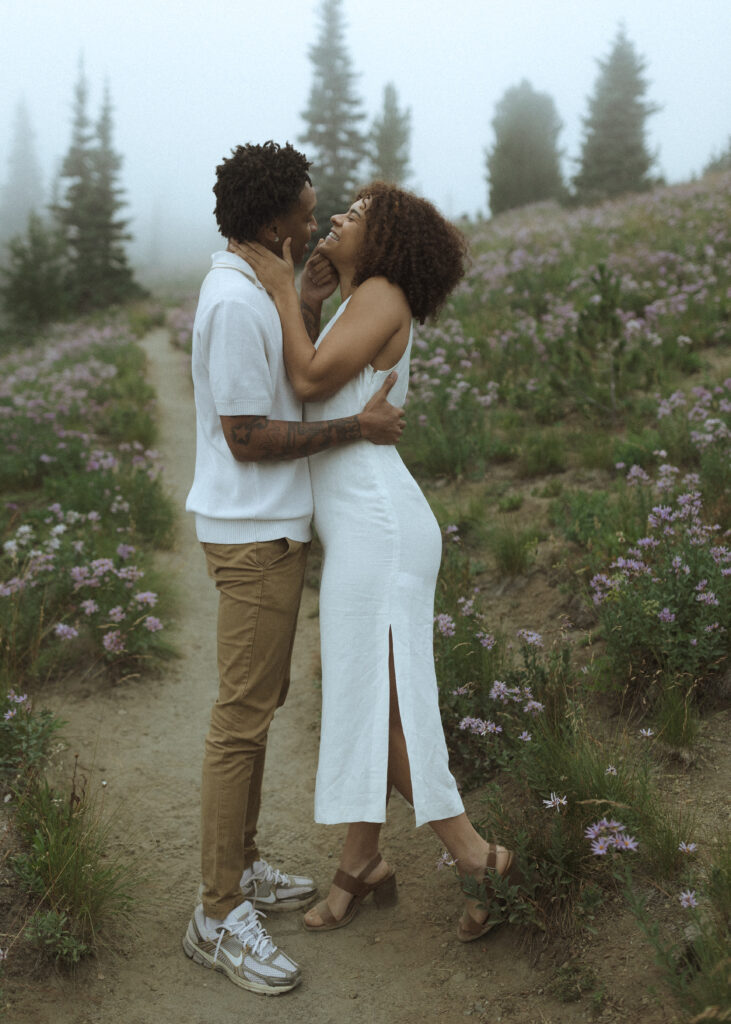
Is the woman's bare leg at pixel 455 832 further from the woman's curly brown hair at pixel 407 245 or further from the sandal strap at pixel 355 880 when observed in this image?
the woman's curly brown hair at pixel 407 245

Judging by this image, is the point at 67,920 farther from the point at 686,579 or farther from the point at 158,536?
the point at 158,536

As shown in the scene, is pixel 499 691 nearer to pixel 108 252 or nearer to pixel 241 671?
pixel 241 671

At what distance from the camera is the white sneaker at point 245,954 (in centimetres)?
283

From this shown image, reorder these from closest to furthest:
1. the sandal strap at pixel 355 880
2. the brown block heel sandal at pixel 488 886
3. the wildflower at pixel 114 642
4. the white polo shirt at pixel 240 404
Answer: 1. the white polo shirt at pixel 240 404
2. the brown block heel sandal at pixel 488 886
3. the sandal strap at pixel 355 880
4. the wildflower at pixel 114 642

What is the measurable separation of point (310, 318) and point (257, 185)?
0.53 metres

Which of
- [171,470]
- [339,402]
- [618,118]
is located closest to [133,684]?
[339,402]

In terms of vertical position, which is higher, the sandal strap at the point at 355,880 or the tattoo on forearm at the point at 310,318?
the tattoo on forearm at the point at 310,318

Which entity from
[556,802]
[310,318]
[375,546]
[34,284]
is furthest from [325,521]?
[34,284]

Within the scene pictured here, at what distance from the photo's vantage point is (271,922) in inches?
127

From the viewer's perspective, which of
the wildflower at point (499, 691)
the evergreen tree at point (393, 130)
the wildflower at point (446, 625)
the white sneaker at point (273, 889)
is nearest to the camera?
the white sneaker at point (273, 889)

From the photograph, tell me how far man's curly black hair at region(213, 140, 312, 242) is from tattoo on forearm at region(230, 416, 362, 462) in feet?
2.06

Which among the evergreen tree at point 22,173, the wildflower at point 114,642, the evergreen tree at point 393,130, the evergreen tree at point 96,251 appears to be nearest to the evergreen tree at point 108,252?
the evergreen tree at point 96,251

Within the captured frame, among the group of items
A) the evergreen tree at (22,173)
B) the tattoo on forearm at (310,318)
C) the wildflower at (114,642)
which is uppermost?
the evergreen tree at (22,173)

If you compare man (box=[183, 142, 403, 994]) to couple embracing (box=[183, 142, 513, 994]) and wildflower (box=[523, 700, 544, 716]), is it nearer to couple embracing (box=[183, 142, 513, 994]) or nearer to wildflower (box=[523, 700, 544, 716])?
couple embracing (box=[183, 142, 513, 994])
